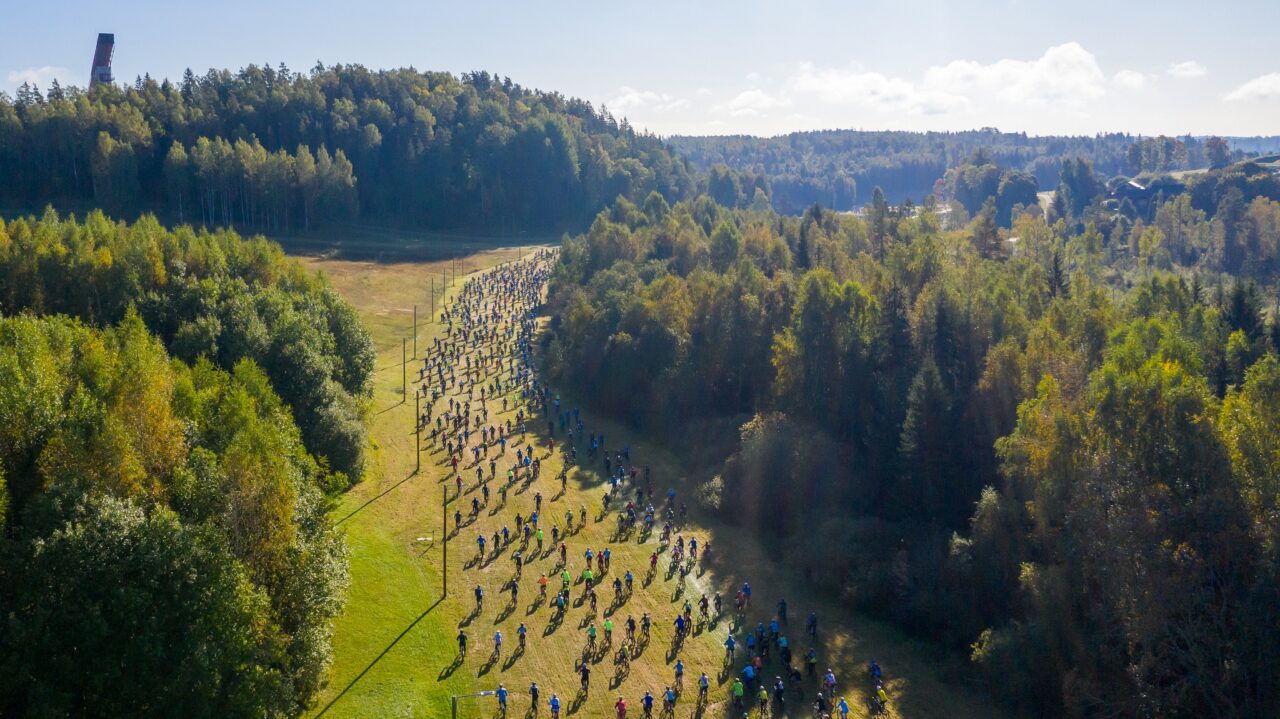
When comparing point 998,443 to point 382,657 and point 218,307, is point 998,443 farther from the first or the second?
point 218,307

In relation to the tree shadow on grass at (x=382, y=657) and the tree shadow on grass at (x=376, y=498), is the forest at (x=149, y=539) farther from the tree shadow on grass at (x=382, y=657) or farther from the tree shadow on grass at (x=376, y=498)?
the tree shadow on grass at (x=376, y=498)

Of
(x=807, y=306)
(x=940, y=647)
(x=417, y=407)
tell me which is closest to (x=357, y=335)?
(x=417, y=407)

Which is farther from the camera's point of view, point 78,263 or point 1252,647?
point 78,263

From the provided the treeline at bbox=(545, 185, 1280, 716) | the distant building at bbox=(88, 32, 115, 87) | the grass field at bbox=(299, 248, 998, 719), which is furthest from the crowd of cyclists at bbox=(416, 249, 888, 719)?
the distant building at bbox=(88, 32, 115, 87)

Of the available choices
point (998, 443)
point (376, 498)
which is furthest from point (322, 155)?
point (998, 443)

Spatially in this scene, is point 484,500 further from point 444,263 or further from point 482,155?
point 482,155

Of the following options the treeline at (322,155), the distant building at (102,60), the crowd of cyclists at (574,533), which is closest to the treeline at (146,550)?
the crowd of cyclists at (574,533)

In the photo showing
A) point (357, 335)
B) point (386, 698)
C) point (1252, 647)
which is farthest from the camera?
point (357, 335)

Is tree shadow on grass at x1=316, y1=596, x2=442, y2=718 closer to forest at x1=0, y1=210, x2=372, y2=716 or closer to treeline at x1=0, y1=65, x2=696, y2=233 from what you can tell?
forest at x1=0, y1=210, x2=372, y2=716
